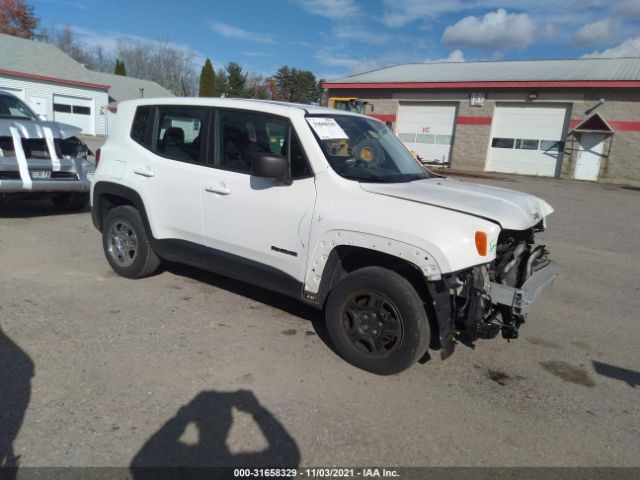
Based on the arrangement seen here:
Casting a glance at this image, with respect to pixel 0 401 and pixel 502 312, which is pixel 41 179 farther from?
pixel 502 312

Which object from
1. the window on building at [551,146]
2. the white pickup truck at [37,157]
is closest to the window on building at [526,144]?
the window on building at [551,146]

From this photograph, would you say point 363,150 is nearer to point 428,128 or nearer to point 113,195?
point 113,195

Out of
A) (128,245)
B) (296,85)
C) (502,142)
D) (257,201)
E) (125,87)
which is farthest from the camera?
(296,85)

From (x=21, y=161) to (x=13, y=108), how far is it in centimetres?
192

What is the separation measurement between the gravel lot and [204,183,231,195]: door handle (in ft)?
3.71

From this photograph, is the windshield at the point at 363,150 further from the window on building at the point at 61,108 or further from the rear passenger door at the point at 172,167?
the window on building at the point at 61,108

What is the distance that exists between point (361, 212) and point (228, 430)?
167 cm

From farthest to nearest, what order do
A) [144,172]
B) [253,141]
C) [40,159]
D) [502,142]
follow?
[502,142] < [40,159] < [144,172] < [253,141]

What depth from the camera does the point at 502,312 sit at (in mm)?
3592

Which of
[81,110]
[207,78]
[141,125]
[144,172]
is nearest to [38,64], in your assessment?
[81,110]

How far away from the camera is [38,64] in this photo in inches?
1286

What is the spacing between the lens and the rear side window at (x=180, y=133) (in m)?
4.48

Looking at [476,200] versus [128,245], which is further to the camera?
[128,245]

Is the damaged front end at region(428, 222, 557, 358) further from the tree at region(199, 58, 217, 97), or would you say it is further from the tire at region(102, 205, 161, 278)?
the tree at region(199, 58, 217, 97)
